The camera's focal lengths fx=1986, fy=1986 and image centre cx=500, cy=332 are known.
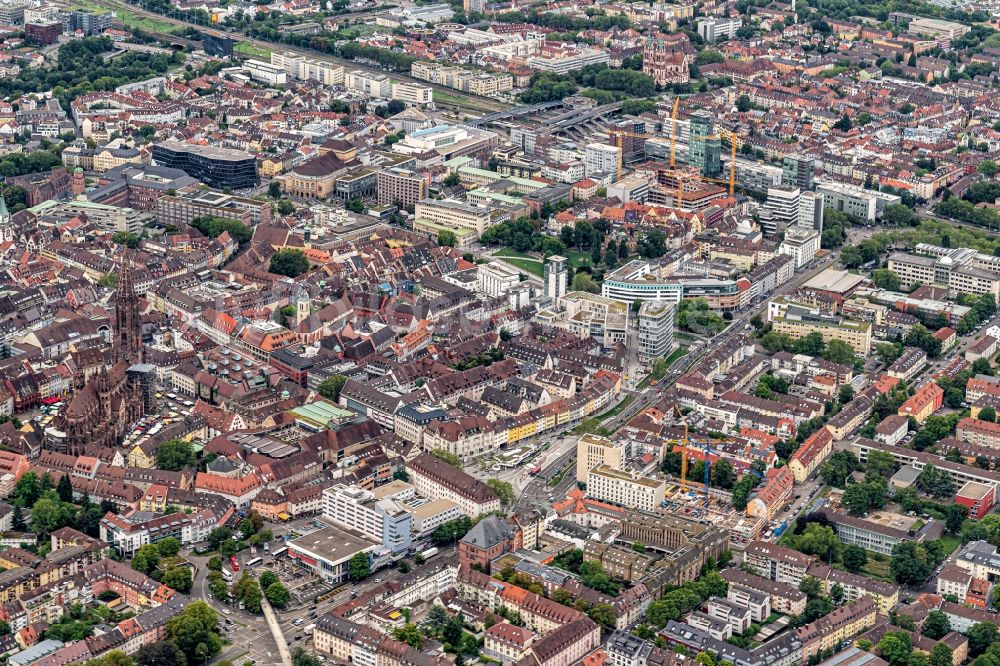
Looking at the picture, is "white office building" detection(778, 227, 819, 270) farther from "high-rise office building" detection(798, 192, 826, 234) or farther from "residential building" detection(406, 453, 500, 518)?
"residential building" detection(406, 453, 500, 518)

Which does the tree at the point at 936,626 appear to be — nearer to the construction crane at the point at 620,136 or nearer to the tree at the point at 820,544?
the tree at the point at 820,544

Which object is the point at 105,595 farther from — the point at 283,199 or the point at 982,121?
the point at 982,121

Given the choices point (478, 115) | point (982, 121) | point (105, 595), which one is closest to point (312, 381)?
point (105, 595)

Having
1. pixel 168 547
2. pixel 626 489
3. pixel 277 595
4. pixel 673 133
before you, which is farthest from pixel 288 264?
pixel 277 595

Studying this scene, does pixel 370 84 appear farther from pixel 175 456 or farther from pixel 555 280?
pixel 175 456

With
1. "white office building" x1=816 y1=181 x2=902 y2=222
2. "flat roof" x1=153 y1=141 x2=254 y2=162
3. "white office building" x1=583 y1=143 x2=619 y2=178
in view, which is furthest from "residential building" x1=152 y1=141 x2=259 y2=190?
"white office building" x1=816 y1=181 x2=902 y2=222
